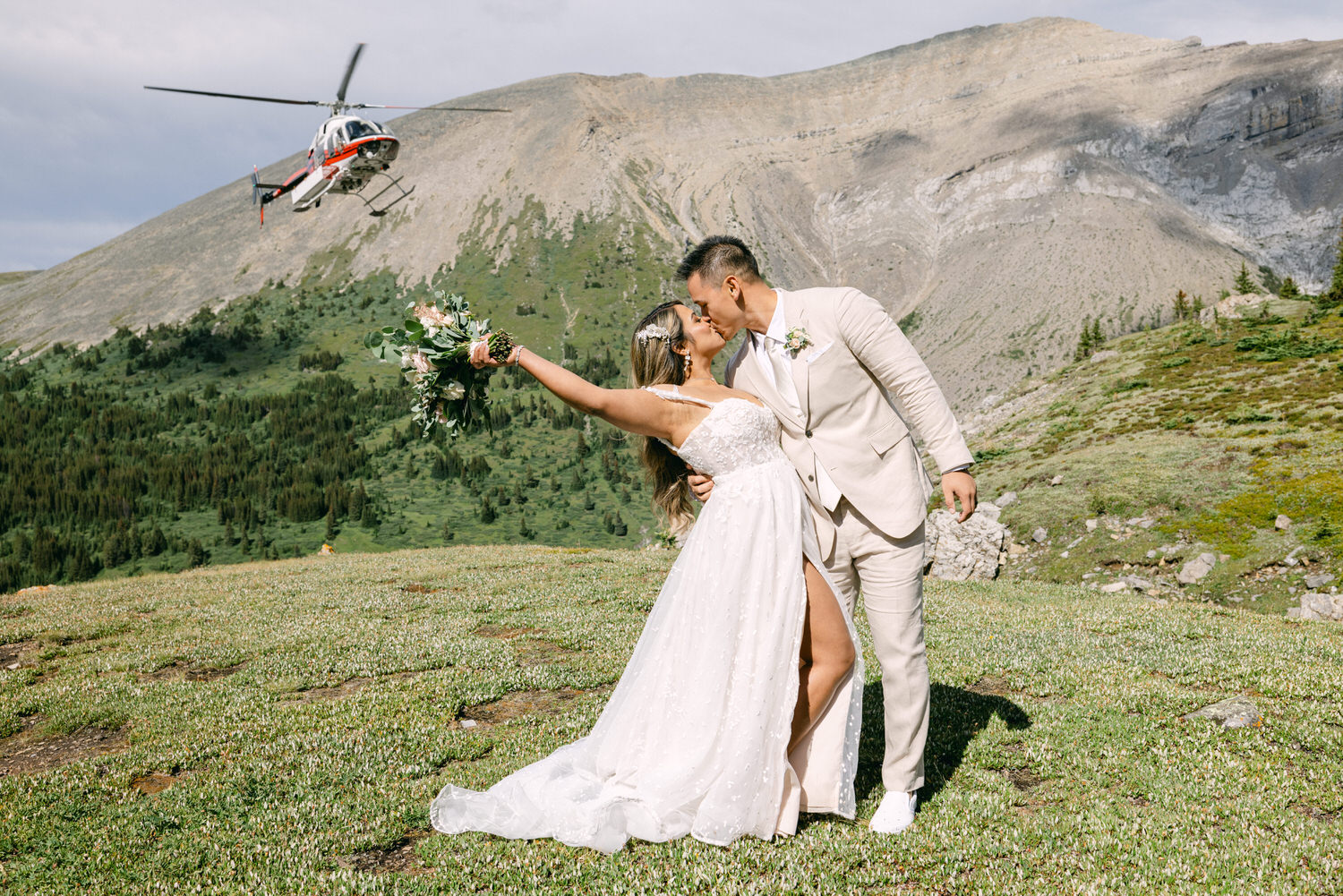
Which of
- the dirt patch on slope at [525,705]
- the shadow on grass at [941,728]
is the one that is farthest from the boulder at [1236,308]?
the dirt patch on slope at [525,705]

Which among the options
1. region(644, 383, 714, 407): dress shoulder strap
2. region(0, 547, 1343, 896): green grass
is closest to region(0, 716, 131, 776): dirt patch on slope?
region(0, 547, 1343, 896): green grass

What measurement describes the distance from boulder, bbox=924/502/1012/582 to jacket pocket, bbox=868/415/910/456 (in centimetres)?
1700

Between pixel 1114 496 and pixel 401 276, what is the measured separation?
188 m

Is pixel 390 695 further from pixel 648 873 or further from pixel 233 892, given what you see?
pixel 648 873

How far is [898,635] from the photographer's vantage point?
6.03m

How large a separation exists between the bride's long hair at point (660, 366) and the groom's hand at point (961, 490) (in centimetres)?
216

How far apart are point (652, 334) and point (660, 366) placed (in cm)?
27

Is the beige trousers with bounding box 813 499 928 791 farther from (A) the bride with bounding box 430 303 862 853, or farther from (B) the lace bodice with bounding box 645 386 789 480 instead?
(B) the lace bodice with bounding box 645 386 789 480

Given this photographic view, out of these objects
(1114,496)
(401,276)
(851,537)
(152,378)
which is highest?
(401,276)

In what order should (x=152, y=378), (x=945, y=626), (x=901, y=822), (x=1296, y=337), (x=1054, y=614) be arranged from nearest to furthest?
(x=901, y=822)
(x=945, y=626)
(x=1054, y=614)
(x=1296, y=337)
(x=152, y=378)

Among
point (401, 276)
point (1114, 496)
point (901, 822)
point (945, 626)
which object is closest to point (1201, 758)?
point (901, 822)

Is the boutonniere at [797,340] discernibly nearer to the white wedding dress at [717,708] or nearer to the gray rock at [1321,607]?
the white wedding dress at [717,708]

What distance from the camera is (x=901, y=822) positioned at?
596 centimetres

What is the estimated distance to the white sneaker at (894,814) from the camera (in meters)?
5.94
